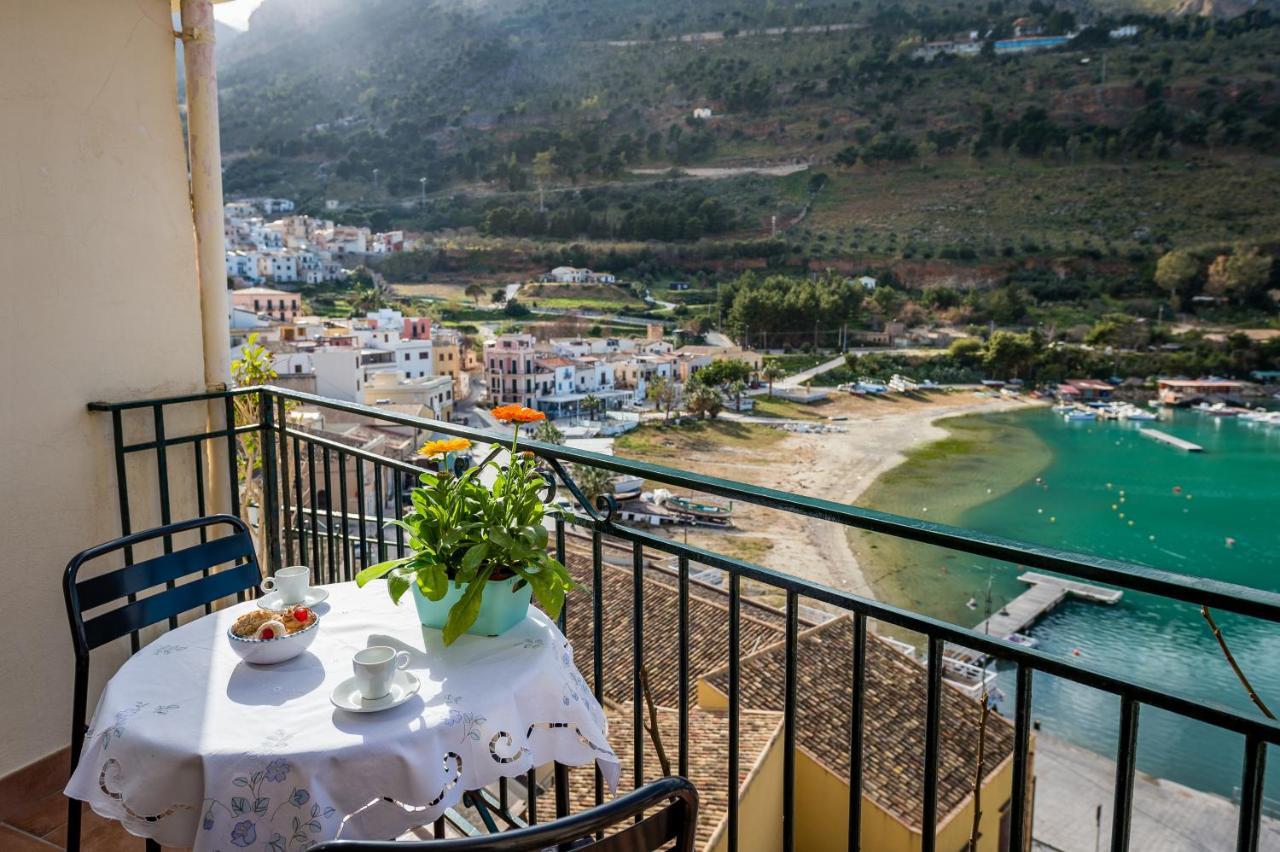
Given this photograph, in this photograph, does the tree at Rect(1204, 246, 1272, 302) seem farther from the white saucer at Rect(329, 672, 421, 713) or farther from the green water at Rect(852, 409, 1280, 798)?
the white saucer at Rect(329, 672, 421, 713)

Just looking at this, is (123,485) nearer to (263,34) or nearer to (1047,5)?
(1047,5)

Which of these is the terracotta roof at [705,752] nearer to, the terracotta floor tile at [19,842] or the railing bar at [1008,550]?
the terracotta floor tile at [19,842]

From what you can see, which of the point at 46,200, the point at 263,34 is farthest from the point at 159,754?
the point at 263,34

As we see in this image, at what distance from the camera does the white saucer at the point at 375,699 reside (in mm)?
1052

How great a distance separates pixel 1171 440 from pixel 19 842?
133ft

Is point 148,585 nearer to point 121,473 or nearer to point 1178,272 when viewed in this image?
point 121,473

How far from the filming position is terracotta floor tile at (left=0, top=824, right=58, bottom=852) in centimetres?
191

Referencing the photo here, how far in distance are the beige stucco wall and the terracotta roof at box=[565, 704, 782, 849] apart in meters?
3.43

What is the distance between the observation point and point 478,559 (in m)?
1.20

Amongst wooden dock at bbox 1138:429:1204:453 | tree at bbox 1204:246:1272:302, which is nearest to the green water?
wooden dock at bbox 1138:429:1204:453

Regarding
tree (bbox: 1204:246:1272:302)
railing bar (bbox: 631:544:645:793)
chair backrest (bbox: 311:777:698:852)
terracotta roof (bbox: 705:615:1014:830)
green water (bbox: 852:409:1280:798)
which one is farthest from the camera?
tree (bbox: 1204:246:1272:302)

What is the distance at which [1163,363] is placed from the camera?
42812 mm

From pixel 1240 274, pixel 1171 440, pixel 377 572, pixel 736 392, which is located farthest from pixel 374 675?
pixel 1240 274

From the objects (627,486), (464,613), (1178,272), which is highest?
(1178,272)
